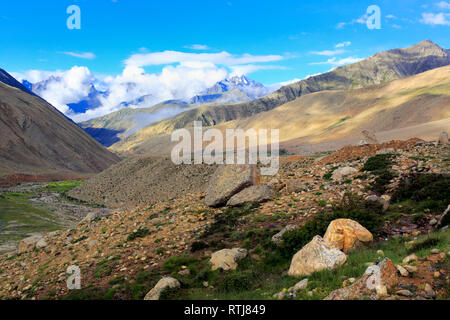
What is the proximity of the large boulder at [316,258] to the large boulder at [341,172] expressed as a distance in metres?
9.31

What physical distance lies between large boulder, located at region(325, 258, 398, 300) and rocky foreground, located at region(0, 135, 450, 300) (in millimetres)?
23

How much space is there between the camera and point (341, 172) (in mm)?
17531

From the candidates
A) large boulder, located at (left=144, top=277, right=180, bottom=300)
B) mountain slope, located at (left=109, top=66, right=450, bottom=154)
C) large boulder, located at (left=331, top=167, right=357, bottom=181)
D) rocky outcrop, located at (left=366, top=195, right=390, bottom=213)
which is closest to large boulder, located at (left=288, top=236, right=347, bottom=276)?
large boulder, located at (left=144, top=277, right=180, bottom=300)

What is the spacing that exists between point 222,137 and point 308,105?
160ft

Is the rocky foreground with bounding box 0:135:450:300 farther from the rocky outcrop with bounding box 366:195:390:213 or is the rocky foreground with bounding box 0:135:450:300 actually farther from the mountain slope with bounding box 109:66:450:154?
the mountain slope with bounding box 109:66:450:154

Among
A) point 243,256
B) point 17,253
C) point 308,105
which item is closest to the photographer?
point 243,256

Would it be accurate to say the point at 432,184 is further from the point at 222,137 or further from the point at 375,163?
the point at 222,137

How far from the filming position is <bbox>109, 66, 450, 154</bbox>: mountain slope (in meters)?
87.6

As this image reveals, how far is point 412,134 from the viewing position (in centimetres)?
6347

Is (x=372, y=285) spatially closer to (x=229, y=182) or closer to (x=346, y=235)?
(x=346, y=235)

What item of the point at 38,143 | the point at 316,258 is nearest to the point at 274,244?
the point at 316,258

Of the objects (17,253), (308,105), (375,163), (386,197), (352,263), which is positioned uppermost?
(308,105)

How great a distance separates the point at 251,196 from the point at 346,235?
23.2ft
